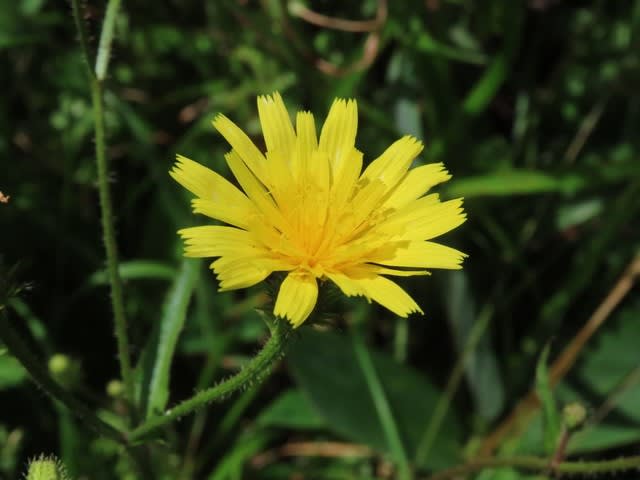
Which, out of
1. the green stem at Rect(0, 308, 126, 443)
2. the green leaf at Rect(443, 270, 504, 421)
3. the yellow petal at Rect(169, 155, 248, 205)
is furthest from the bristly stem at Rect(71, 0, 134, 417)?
the green leaf at Rect(443, 270, 504, 421)

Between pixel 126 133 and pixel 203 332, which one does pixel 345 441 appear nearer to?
pixel 203 332

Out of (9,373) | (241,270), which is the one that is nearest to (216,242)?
(241,270)

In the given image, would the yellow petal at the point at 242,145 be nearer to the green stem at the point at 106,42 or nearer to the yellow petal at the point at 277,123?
the yellow petal at the point at 277,123

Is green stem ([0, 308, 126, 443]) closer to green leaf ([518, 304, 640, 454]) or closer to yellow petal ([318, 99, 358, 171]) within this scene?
yellow petal ([318, 99, 358, 171])

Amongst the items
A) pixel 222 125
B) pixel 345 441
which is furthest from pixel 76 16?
pixel 345 441

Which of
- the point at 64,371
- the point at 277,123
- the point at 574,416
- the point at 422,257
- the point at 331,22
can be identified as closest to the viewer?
the point at 422,257

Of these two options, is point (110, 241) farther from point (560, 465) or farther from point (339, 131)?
point (560, 465)

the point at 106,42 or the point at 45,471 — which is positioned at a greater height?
the point at 106,42
